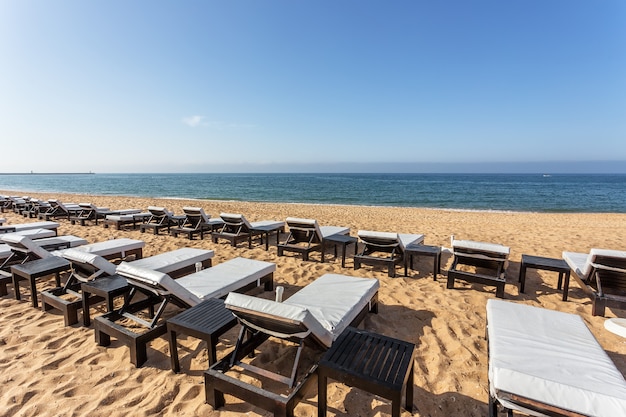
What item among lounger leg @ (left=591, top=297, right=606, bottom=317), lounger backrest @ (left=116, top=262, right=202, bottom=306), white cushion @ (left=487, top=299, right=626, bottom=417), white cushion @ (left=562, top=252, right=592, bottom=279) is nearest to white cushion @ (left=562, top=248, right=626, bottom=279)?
white cushion @ (left=562, top=252, right=592, bottom=279)

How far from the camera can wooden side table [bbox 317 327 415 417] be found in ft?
6.51

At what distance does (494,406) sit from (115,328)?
3.31 m

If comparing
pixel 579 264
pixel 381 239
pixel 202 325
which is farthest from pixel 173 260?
pixel 579 264

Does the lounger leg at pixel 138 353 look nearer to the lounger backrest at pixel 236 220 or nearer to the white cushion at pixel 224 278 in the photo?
the white cushion at pixel 224 278

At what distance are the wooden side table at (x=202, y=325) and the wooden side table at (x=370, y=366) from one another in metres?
1.00

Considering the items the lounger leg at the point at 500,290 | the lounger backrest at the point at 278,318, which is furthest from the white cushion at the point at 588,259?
the lounger backrest at the point at 278,318

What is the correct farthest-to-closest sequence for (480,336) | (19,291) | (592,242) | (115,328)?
1. (592,242)
2. (19,291)
3. (480,336)
4. (115,328)

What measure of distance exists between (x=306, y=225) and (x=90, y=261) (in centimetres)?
368

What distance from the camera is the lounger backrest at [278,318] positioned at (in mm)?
2211

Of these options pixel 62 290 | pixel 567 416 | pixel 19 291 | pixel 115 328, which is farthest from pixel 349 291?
pixel 19 291

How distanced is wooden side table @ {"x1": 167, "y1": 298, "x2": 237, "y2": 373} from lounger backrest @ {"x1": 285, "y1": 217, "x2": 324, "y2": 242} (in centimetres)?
333

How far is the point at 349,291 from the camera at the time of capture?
3629 mm

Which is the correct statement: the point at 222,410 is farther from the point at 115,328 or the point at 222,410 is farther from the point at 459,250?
the point at 459,250

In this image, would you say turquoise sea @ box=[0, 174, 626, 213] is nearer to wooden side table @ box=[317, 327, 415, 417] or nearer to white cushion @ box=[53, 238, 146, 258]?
white cushion @ box=[53, 238, 146, 258]
